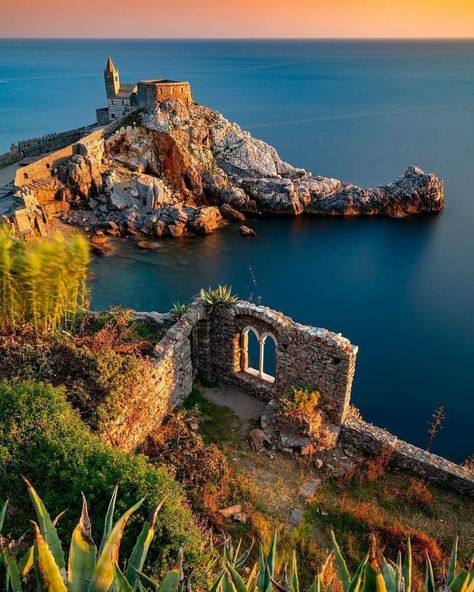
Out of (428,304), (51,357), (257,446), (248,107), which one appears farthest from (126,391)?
(248,107)

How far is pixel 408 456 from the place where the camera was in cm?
1238

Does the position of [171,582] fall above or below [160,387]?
above

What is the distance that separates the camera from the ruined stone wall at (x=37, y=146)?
40156 mm

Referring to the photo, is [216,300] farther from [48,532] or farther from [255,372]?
[48,532]

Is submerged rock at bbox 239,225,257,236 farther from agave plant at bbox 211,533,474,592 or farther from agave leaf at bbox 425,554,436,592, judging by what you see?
agave leaf at bbox 425,554,436,592

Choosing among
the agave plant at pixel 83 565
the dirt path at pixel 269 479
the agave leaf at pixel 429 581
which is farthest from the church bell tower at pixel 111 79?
the agave leaf at pixel 429 581

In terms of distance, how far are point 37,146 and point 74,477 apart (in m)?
41.2

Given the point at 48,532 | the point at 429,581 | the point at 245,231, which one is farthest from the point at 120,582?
the point at 245,231

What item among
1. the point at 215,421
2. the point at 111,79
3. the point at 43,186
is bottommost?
the point at 215,421

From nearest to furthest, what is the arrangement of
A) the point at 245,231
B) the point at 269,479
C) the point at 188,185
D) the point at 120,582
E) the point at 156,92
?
the point at 120,582, the point at 269,479, the point at 245,231, the point at 188,185, the point at 156,92

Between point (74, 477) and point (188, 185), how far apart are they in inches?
1350

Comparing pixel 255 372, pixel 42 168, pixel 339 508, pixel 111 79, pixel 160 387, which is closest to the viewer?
pixel 339 508

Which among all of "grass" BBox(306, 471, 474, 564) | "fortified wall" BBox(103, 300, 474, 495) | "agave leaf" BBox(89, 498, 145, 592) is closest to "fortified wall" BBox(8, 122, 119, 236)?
"fortified wall" BBox(103, 300, 474, 495)

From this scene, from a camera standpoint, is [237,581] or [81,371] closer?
[237,581]
